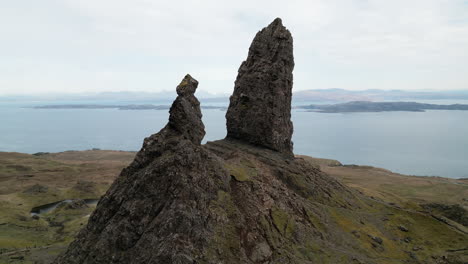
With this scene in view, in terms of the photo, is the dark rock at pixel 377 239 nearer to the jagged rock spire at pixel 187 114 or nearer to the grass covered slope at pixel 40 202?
the jagged rock spire at pixel 187 114

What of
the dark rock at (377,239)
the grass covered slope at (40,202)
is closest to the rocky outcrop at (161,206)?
the grass covered slope at (40,202)

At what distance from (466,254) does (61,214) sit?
4053 inches

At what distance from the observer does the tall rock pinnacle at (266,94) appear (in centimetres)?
7856

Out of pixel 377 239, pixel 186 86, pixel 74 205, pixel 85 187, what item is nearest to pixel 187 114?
pixel 186 86

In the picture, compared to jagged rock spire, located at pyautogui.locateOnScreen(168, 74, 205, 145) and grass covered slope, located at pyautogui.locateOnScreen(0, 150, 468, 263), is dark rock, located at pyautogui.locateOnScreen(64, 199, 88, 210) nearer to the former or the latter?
grass covered slope, located at pyautogui.locateOnScreen(0, 150, 468, 263)

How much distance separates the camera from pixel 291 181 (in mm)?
68688

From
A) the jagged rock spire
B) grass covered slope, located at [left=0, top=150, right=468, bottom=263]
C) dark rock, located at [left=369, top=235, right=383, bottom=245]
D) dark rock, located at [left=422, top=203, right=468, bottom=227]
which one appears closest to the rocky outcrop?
the jagged rock spire

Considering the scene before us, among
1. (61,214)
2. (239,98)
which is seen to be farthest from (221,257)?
(61,214)

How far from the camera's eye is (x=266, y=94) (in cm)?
7925

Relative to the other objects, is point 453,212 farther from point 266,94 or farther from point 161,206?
point 161,206

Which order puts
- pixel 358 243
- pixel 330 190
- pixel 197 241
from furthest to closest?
1. pixel 330 190
2. pixel 358 243
3. pixel 197 241

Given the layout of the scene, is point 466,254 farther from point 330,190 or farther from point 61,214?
point 61,214

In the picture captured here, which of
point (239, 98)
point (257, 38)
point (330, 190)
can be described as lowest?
point (330, 190)

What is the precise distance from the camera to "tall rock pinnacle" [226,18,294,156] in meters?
78.6
